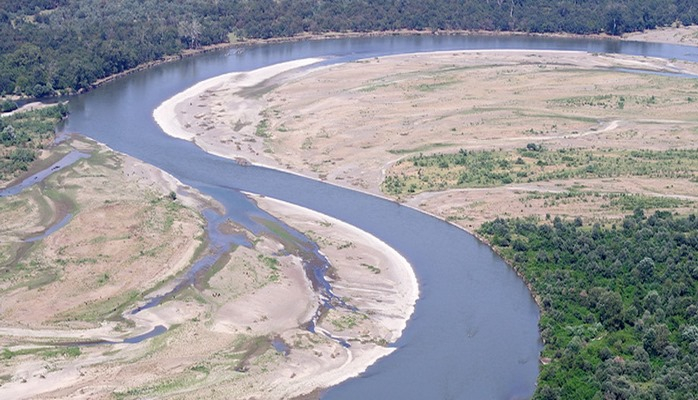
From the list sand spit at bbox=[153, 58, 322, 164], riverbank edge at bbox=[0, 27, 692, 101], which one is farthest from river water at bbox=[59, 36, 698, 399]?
riverbank edge at bbox=[0, 27, 692, 101]

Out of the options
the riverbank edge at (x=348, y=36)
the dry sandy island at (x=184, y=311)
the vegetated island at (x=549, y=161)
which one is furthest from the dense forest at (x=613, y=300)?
the riverbank edge at (x=348, y=36)

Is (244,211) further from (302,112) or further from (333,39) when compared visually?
(333,39)

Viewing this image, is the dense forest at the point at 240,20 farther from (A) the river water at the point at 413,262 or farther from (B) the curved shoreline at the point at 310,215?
(B) the curved shoreline at the point at 310,215

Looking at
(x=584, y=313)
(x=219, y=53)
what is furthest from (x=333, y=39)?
(x=584, y=313)

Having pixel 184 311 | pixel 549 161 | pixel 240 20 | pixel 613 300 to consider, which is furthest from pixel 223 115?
pixel 613 300

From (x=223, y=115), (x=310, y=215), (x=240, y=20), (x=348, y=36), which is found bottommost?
(x=310, y=215)

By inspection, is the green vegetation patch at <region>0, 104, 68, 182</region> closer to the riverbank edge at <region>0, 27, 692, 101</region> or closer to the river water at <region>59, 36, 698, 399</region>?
the river water at <region>59, 36, 698, 399</region>

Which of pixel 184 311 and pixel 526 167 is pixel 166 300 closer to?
pixel 184 311
